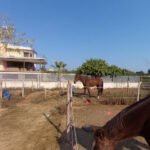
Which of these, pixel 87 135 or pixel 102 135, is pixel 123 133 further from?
pixel 87 135

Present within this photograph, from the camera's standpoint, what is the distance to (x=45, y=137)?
26.0 ft

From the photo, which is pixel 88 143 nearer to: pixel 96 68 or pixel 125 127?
pixel 125 127

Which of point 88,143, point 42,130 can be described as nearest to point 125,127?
point 88,143

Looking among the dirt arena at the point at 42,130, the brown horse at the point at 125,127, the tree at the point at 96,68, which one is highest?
the tree at the point at 96,68

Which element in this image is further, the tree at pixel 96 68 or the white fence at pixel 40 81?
the tree at pixel 96 68

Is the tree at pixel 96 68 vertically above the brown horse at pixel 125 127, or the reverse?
Result: the tree at pixel 96 68

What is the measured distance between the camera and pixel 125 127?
3.80 m

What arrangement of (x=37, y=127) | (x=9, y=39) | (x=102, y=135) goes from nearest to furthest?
(x=102, y=135)
(x=37, y=127)
(x=9, y=39)

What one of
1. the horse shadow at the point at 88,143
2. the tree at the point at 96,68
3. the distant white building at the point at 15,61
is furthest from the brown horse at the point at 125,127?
the tree at the point at 96,68

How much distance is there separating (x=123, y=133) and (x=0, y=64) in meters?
31.4

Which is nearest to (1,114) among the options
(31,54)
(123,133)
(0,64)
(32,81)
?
(123,133)

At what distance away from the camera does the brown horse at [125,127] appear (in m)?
3.60

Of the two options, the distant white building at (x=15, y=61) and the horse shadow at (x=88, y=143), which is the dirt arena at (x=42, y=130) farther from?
the distant white building at (x=15, y=61)

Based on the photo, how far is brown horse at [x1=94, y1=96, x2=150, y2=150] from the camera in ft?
11.8
